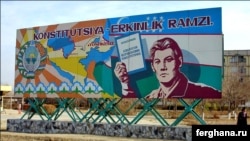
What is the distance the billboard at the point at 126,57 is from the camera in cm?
1917

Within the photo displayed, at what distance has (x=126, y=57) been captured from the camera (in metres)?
21.0

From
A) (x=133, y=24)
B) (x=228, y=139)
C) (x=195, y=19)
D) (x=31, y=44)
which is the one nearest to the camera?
(x=228, y=139)

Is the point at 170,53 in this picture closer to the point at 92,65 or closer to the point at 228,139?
the point at 92,65

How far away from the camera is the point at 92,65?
2203cm

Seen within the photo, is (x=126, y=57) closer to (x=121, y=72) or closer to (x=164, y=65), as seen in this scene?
(x=121, y=72)

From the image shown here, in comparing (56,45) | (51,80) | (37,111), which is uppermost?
(56,45)

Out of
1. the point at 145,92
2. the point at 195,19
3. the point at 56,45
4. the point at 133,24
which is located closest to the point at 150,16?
the point at 133,24

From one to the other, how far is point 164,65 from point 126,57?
2064mm

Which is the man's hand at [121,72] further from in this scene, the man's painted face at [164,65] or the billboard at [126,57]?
the man's painted face at [164,65]

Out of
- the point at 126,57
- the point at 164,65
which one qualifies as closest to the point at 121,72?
the point at 126,57

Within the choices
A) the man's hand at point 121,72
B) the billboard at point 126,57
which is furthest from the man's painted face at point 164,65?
the man's hand at point 121,72

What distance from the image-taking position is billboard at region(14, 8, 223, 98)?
62.9 feet

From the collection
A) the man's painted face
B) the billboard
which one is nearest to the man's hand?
the billboard

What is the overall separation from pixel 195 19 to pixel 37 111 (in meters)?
10.2
